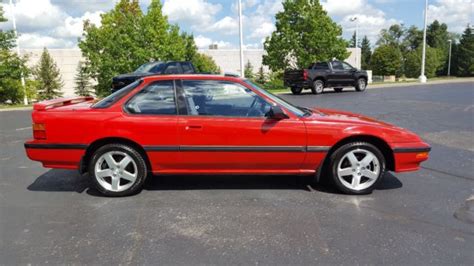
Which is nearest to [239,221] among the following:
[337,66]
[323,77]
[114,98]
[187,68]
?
[114,98]

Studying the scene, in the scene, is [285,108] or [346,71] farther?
[346,71]

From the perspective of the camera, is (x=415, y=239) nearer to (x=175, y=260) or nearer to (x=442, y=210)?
(x=442, y=210)

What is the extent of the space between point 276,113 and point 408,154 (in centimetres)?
165

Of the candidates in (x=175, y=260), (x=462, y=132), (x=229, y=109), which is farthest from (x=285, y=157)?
(x=462, y=132)

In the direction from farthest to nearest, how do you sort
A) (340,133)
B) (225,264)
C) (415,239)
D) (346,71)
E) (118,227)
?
(346,71) → (340,133) → (118,227) → (415,239) → (225,264)

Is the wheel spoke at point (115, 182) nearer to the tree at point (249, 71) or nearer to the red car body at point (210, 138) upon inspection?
the red car body at point (210, 138)

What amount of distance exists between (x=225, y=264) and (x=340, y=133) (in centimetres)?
215

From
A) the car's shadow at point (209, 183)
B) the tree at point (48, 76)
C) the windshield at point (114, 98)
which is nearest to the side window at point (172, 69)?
the car's shadow at point (209, 183)

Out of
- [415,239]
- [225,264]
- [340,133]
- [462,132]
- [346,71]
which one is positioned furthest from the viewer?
[346,71]

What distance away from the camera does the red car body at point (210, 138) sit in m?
4.22

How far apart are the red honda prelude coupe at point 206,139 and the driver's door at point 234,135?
0.04 feet

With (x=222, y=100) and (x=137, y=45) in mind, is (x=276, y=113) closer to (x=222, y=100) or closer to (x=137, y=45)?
(x=222, y=100)

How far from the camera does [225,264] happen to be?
2852 mm

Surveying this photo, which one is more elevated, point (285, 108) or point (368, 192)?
point (285, 108)
